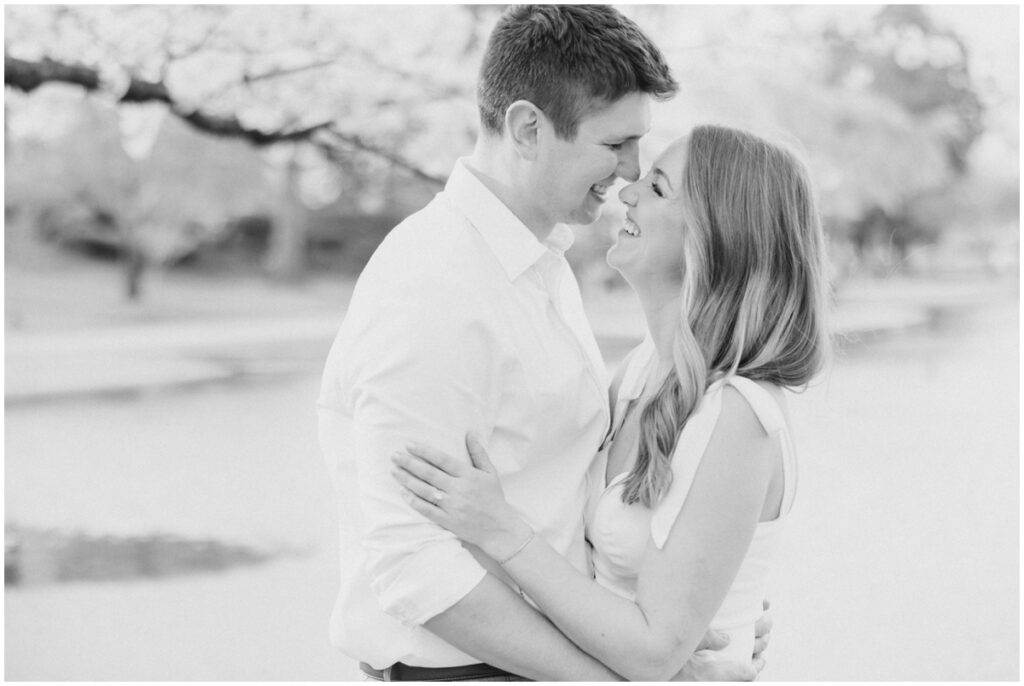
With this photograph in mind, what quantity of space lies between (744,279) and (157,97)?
258 cm

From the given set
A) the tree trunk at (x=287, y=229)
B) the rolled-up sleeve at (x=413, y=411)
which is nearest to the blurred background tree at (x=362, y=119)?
the tree trunk at (x=287, y=229)

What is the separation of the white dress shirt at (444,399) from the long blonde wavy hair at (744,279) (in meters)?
0.12

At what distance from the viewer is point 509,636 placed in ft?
3.98

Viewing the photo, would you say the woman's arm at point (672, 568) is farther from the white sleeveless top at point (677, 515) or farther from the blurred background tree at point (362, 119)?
the blurred background tree at point (362, 119)

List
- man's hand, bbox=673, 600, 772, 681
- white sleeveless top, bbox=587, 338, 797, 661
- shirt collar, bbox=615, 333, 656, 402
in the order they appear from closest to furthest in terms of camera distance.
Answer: white sleeveless top, bbox=587, 338, 797, 661
man's hand, bbox=673, 600, 772, 681
shirt collar, bbox=615, 333, 656, 402

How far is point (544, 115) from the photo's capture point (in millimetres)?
1383

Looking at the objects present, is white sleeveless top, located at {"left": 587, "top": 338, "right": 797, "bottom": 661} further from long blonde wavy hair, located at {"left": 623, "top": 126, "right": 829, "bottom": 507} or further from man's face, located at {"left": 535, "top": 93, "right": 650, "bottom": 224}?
man's face, located at {"left": 535, "top": 93, "right": 650, "bottom": 224}

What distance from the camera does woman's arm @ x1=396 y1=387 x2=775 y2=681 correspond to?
4.00 feet

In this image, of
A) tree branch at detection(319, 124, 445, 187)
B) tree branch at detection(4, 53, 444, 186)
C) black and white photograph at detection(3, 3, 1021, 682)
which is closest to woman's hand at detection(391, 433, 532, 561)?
black and white photograph at detection(3, 3, 1021, 682)

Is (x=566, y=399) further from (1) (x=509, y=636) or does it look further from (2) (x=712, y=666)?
(2) (x=712, y=666)

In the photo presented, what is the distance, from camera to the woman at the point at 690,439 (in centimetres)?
122

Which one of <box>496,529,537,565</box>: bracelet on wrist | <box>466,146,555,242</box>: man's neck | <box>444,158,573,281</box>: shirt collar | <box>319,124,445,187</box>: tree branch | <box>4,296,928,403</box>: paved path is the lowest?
<box>496,529,537,565</box>: bracelet on wrist

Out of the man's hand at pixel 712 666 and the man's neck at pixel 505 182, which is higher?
the man's neck at pixel 505 182

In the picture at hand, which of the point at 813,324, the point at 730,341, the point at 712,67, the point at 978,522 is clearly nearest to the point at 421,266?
the point at 730,341
